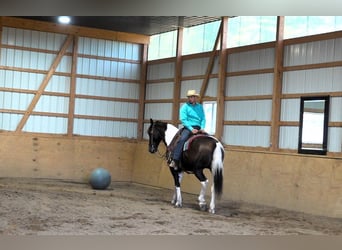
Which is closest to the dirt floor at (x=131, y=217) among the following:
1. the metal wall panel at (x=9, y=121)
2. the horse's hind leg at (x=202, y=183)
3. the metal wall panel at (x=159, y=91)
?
the horse's hind leg at (x=202, y=183)

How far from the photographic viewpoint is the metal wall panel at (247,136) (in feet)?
33.2

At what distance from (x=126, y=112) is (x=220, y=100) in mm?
3620

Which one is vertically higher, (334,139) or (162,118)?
(162,118)

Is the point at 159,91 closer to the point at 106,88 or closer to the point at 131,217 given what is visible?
the point at 106,88

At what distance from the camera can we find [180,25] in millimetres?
12641

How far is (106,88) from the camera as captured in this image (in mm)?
13711

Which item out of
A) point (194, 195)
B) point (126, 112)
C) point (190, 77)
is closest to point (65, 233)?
point (194, 195)

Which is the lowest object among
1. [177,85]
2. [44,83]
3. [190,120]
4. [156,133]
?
[156,133]

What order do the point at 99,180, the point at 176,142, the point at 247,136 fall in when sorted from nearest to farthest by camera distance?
the point at 176,142
the point at 247,136
the point at 99,180

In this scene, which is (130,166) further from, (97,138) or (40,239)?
(40,239)

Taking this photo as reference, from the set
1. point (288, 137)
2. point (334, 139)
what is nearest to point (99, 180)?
point (288, 137)

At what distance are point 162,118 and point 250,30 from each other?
3633 mm

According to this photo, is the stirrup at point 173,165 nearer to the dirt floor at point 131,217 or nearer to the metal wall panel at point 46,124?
the dirt floor at point 131,217

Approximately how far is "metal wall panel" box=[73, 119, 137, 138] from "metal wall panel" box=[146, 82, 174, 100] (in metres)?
0.94
